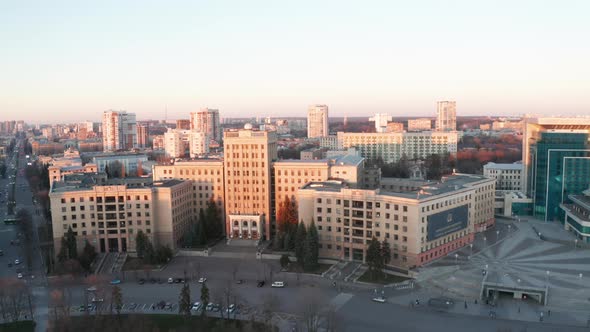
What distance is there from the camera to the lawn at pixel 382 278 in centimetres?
3759

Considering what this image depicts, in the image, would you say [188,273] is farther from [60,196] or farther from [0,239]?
[0,239]

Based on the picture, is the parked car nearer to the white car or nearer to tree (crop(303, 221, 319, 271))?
tree (crop(303, 221, 319, 271))

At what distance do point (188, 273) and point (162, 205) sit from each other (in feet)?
28.6

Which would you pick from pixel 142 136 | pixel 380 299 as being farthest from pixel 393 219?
pixel 142 136

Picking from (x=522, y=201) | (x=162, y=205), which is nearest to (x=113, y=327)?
(x=162, y=205)

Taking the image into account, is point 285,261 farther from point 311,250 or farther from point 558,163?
point 558,163

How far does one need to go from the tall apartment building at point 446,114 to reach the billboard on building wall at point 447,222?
13386 cm

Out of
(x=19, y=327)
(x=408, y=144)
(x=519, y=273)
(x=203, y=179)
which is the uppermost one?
(x=408, y=144)

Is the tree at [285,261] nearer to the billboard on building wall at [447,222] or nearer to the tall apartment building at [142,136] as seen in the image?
the billboard on building wall at [447,222]

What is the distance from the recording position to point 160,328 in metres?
30.4

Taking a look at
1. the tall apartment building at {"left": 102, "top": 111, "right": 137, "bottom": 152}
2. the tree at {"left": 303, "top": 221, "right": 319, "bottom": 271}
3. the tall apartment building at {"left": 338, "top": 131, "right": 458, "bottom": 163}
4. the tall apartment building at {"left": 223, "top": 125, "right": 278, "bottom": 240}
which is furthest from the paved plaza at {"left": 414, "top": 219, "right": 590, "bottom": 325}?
the tall apartment building at {"left": 102, "top": 111, "right": 137, "bottom": 152}

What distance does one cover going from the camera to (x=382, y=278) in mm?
38125

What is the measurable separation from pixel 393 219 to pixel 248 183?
16344 millimetres

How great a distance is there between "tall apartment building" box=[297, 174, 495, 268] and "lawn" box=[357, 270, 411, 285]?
226cm
